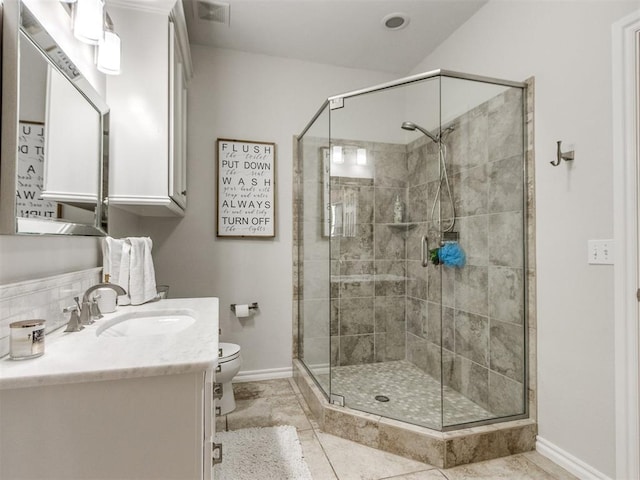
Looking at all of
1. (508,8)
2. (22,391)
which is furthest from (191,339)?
(508,8)

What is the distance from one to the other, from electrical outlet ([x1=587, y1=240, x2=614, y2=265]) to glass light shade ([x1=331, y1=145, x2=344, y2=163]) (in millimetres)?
1503

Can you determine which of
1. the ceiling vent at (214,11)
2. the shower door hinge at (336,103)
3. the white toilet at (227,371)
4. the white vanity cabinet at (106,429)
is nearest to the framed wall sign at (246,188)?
the shower door hinge at (336,103)

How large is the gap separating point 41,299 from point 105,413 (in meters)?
0.55

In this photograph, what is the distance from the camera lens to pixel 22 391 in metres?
0.78

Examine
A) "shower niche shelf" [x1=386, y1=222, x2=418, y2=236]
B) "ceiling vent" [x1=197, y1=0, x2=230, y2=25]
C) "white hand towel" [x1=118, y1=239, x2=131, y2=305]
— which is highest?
"ceiling vent" [x1=197, y1=0, x2=230, y2=25]

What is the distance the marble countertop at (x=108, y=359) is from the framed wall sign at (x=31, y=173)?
1.37 feet

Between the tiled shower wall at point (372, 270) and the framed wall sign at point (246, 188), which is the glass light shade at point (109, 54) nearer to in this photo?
the framed wall sign at point (246, 188)

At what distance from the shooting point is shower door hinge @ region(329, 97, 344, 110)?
2342 millimetres

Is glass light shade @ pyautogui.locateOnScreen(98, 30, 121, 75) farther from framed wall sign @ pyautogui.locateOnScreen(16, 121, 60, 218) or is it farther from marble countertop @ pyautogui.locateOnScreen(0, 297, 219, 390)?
marble countertop @ pyautogui.locateOnScreen(0, 297, 219, 390)

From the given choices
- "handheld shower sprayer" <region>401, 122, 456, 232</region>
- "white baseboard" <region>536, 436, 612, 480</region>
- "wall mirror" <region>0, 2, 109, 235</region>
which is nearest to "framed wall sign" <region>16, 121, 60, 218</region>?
"wall mirror" <region>0, 2, 109, 235</region>

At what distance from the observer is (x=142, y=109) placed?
1.76m

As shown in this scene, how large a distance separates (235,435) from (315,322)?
95 centimetres

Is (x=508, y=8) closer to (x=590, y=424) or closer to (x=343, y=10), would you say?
(x=343, y=10)

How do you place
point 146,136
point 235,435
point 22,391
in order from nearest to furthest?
point 22,391
point 146,136
point 235,435
